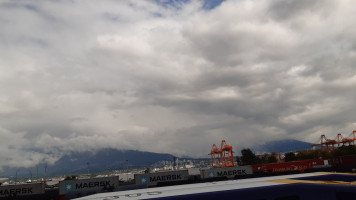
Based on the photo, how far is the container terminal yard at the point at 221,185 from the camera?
36.8ft

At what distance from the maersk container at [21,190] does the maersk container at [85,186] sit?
8.32 meters

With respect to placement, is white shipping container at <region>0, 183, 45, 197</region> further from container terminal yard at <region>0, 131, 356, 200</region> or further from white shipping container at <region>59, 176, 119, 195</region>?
white shipping container at <region>59, 176, 119, 195</region>

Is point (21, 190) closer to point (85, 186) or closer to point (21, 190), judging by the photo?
point (21, 190)

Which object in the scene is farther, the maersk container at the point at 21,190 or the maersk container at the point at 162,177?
the maersk container at the point at 162,177

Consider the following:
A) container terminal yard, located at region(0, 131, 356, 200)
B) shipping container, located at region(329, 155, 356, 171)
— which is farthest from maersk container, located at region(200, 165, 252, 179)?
shipping container, located at region(329, 155, 356, 171)

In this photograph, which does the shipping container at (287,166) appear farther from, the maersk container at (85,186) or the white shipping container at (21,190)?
the white shipping container at (21,190)

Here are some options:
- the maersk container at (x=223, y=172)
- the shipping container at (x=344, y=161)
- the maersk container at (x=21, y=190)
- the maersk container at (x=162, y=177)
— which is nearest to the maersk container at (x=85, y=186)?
the maersk container at (x=162, y=177)

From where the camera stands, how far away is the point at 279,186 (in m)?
11.5

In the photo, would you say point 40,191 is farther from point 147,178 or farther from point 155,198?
point 155,198

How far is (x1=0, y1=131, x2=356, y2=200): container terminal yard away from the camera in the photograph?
36.8 ft

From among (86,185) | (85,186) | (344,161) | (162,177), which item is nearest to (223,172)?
(162,177)

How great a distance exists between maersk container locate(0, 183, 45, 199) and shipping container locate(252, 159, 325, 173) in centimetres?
4892

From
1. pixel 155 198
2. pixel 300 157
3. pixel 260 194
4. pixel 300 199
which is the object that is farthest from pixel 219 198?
pixel 300 157

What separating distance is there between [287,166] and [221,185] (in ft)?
175
